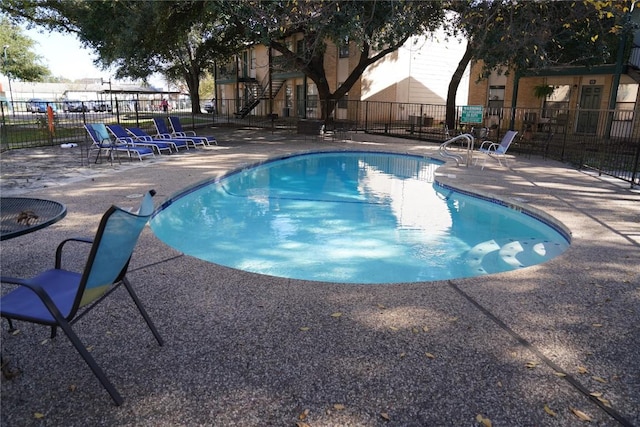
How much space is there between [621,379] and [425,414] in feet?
4.10

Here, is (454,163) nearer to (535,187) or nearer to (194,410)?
(535,187)

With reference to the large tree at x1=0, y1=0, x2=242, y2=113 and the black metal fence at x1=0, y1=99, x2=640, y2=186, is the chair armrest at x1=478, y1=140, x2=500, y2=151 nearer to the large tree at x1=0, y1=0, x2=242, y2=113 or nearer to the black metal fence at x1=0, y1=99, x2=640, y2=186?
the black metal fence at x1=0, y1=99, x2=640, y2=186

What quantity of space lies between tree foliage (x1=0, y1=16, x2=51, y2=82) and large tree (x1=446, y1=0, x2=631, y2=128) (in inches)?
2013

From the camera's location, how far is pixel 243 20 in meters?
12.9

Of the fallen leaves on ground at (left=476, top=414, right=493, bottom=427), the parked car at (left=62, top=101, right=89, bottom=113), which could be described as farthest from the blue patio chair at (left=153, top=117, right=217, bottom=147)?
→ the fallen leaves on ground at (left=476, top=414, right=493, bottom=427)

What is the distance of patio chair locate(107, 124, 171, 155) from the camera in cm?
1182

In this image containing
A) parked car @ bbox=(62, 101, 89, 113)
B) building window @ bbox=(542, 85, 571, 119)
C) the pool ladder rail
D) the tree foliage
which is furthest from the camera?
the tree foliage

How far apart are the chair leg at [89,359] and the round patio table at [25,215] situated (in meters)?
0.83

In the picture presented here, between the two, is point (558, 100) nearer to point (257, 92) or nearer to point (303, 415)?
point (257, 92)

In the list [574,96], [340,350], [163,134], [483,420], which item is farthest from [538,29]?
[483,420]

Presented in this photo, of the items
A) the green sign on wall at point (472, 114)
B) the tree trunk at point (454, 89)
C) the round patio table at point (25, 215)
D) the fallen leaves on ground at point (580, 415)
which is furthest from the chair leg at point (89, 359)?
the tree trunk at point (454, 89)

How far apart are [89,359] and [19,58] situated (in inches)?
2483

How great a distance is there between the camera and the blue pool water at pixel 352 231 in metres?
6.12

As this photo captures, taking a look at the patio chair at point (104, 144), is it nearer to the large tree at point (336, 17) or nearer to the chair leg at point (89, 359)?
the large tree at point (336, 17)
